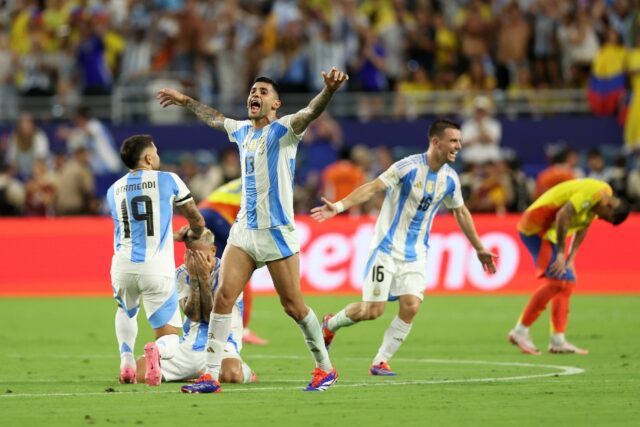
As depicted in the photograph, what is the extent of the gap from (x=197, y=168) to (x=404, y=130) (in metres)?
4.12

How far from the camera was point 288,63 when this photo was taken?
2677cm

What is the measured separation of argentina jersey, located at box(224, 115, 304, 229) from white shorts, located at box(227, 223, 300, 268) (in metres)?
0.05

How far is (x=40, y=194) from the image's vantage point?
83.0ft

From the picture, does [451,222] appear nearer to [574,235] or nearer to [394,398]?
[574,235]

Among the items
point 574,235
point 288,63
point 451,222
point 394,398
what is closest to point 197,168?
point 288,63

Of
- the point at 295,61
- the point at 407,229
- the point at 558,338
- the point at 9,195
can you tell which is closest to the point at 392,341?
the point at 407,229

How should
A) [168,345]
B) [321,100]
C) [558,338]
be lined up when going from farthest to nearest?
[558,338]
[168,345]
[321,100]

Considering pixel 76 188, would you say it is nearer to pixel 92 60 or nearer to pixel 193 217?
pixel 92 60

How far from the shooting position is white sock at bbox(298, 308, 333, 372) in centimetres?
1114

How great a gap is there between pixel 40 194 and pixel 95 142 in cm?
170

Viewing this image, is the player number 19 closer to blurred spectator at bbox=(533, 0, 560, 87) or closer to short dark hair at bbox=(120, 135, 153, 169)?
short dark hair at bbox=(120, 135, 153, 169)

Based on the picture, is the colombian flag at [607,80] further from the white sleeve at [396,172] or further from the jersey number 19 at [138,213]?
the jersey number 19 at [138,213]

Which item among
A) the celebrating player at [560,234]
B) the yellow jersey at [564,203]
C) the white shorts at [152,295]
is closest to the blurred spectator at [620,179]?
the yellow jersey at [564,203]

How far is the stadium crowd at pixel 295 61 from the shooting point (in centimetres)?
2542
